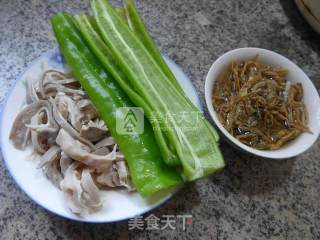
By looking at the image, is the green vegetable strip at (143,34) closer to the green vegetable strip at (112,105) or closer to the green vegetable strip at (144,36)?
the green vegetable strip at (144,36)

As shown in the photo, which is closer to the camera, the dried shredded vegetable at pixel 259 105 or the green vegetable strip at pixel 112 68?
the green vegetable strip at pixel 112 68

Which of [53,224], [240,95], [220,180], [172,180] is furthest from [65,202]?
[240,95]

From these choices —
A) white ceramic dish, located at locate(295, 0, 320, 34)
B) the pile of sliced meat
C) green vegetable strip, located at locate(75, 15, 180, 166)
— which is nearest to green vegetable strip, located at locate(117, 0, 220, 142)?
green vegetable strip, located at locate(75, 15, 180, 166)

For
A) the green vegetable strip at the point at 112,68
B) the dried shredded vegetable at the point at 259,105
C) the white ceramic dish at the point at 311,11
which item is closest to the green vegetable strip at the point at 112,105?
the green vegetable strip at the point at 112,68

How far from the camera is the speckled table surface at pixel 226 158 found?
93 centimetres

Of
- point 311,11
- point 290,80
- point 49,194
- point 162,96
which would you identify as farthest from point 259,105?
point 49,194

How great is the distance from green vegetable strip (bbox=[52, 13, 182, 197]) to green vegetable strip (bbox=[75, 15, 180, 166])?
1.0 inches

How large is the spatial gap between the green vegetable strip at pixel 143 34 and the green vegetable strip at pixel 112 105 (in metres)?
0.15

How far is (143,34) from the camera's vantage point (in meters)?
1.02

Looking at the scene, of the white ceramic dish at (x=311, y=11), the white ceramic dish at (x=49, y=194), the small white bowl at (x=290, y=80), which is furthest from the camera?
the white ceramic dish at (x=311, y=11)

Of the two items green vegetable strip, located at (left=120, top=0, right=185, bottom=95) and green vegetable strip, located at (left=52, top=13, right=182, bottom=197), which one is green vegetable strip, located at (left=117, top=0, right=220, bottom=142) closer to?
green vegetable strip, located at (left=120, top=0, right=185, bottom=95)

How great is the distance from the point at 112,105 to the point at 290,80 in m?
0.58

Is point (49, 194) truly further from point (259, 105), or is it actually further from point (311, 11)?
point (311, 11)

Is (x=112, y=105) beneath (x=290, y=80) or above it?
above
